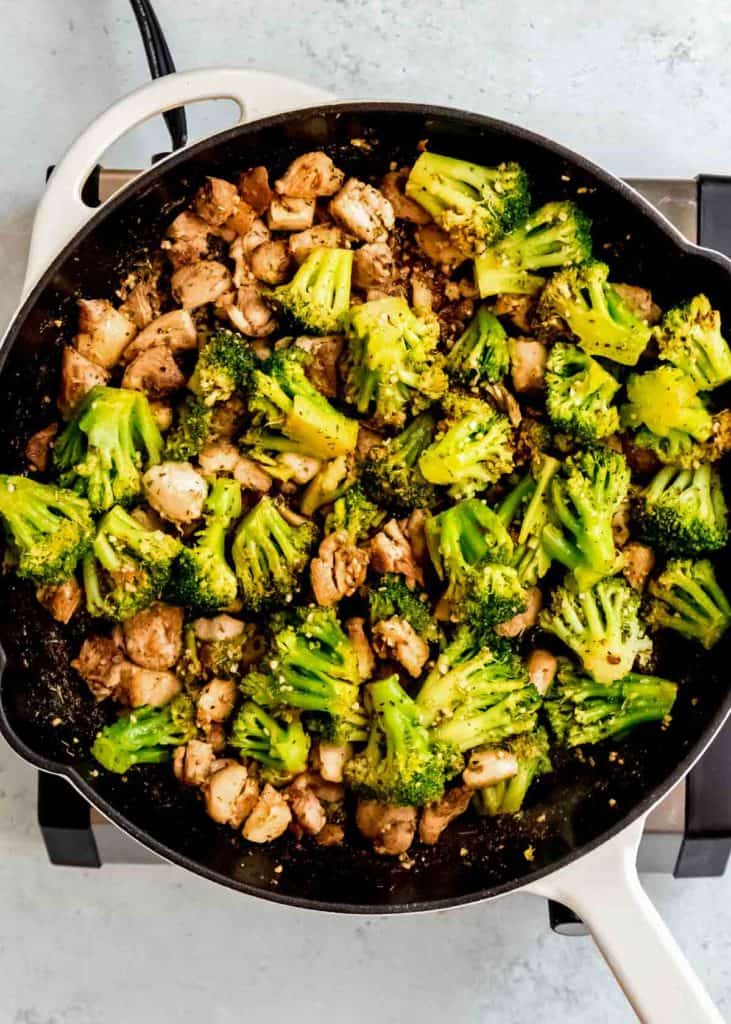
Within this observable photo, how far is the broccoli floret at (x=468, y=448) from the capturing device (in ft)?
5.52

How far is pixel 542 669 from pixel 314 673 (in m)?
0.36

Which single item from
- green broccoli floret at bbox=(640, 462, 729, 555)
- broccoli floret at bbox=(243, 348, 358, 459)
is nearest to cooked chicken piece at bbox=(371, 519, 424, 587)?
broccoli floret at bbox=(243, 348, 358, 459)

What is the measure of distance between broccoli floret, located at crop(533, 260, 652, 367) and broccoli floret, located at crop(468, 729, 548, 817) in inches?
23.6

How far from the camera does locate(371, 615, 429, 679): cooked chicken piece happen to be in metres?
1.70

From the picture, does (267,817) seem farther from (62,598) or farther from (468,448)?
(468,448)

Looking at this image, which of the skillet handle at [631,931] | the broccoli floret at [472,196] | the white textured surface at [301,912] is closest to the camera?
the skillet handle at [631,931]

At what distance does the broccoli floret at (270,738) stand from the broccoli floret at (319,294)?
58 cm

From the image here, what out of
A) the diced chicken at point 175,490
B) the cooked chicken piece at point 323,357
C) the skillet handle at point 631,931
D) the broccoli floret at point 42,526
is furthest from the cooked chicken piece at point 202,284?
the skillet handle at point 631,931

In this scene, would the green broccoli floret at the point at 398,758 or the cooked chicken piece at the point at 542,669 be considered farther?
the cooked chicken piece at the point at 542,669

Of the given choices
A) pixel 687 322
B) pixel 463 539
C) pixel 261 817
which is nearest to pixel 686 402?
pixel 687 322

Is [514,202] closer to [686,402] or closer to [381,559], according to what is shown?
[686,402]

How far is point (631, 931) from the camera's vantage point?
164 centimetres

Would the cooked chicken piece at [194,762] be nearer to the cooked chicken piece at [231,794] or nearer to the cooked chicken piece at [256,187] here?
the cooked chicken piece at [231,794]

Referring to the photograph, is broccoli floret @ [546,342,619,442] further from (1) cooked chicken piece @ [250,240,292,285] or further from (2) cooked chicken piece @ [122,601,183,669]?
(2) cooked chicken piece @ [122,601,183,669]
